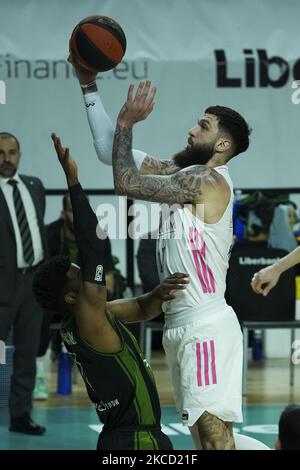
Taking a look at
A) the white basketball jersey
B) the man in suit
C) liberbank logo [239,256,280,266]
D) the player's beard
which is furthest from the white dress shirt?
the white basketball jersey

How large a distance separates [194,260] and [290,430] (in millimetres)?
1432

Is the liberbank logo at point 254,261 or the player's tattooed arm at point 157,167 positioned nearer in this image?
the player's tattooed arm at point 157,167

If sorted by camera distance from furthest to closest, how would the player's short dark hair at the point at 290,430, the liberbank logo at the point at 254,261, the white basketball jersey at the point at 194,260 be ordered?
the liberbank logo at the point at 254,261 < the white basketball jersey at the point at 194,260 < the player's short dark hair at the point at 290,430

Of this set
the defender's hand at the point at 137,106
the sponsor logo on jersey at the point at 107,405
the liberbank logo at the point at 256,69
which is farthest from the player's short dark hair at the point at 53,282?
the liberbank logo at the point at 256,69

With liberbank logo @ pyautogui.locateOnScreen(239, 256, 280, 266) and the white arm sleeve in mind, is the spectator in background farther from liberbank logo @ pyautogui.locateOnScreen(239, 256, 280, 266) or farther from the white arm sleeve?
liberbank logo @ pyautogui.locateOnScreen(239, 256, 280, 266)

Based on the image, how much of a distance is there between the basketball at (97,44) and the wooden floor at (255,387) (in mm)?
4055

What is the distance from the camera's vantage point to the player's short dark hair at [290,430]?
3.29 metres

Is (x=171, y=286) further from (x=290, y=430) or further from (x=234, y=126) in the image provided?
(x=290, y=430)

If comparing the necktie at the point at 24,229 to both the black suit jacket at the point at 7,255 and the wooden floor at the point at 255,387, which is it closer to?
Result: the black suit jacket at the point at 7,255

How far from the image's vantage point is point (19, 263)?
7.52m

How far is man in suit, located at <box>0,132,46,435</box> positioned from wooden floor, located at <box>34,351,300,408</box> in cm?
105

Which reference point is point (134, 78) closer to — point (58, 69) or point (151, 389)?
point (58, 69)

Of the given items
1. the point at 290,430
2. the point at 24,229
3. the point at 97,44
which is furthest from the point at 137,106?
the point at 24,229

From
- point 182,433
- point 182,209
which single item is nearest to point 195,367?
point 182,209
